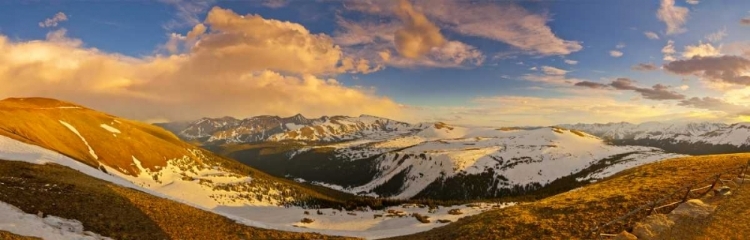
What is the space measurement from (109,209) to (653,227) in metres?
35.7

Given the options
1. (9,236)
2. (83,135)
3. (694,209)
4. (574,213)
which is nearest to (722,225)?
(694,209)

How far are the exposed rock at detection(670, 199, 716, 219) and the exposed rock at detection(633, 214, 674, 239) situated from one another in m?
0.86

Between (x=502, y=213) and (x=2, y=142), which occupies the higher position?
(x=2, y=142)

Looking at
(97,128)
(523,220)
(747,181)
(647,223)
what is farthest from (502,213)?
(97,128)

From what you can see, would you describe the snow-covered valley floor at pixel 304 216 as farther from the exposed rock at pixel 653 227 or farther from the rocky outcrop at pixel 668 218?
the rocky outcrop at pixel 668 218

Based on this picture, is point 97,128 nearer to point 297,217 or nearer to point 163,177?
point 163,177

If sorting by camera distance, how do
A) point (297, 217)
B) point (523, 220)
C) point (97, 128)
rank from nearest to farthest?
1. point (523, 220)
2. point (297, 217)
3. point (97, 128)

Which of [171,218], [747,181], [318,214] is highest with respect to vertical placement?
[747,181]

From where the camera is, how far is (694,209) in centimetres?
2027

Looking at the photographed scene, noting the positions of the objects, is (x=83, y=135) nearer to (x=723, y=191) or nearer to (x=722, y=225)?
(x=722, y=225)

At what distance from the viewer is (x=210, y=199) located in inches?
2719

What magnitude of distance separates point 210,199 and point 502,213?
55452mm

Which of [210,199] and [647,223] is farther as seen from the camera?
[210,199]

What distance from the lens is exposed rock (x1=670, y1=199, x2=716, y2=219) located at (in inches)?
774
